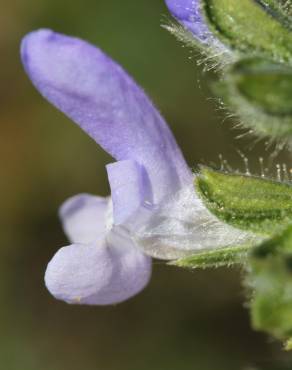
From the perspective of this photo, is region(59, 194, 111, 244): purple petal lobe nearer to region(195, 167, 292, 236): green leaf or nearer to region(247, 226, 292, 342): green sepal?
region(195, 167, 292, 236): green leaf

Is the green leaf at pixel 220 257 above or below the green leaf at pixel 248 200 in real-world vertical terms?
below

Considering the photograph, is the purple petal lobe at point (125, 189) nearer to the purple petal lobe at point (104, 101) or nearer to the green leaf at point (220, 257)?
the purple petal lobe at point (104, 101)

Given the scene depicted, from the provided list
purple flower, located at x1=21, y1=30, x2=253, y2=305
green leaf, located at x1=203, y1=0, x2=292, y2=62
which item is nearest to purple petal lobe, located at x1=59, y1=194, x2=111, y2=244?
purple flower, located at x1=21, y1=30, x2=253, y2=305

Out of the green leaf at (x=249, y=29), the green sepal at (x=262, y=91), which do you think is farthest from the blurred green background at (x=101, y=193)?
the green sepal at (x=262, y=91)

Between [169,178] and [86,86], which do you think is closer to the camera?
[86,86]

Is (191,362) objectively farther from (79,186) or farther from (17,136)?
(17,136)

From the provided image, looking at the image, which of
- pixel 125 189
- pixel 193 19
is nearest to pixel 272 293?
pixel 125 189

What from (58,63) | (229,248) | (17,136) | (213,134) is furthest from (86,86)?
(17,136)
